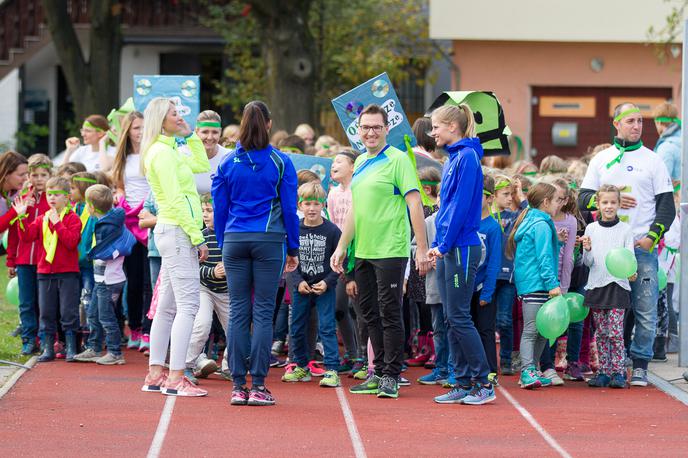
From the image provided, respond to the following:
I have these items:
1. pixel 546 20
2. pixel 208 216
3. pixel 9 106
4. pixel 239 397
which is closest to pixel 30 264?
pixel 208 216

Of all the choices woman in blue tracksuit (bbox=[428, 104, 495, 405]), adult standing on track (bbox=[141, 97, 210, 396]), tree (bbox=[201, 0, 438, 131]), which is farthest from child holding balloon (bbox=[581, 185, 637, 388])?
tree (bbox=[201, 0, 438, 131])

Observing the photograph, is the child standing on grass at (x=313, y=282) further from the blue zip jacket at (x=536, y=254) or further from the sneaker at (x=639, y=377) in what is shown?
the sneaker at (x=639, y=377)

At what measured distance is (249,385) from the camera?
1001 cm

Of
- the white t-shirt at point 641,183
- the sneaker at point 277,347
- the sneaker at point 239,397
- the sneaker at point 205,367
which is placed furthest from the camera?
the sneaker at point 277,347

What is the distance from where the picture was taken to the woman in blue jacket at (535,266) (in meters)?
10.1

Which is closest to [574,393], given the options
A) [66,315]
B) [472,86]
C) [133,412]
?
[133,412]

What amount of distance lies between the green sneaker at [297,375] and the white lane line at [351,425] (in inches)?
17.4

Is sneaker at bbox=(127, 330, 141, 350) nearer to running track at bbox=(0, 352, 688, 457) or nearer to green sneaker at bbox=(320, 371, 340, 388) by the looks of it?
running track at bbox=(0, 352, 688, 457)

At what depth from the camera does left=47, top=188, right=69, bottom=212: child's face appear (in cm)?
1107

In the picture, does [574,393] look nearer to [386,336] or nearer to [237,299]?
[386,336]

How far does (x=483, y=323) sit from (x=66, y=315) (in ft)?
11.8

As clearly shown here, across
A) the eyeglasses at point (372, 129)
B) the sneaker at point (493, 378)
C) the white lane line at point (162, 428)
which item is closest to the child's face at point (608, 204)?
the sneaker at point (493, 378)

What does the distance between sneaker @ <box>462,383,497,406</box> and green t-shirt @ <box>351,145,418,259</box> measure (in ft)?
3.61

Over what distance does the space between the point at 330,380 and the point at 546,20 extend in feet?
51.6
